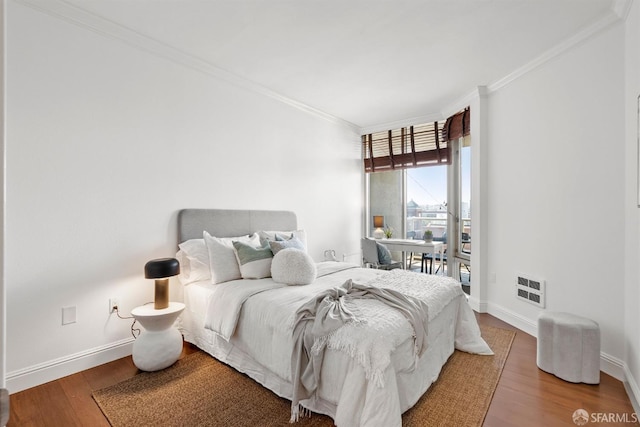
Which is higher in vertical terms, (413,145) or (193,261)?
(413,145)

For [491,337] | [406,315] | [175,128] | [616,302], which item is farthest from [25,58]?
[616,302]

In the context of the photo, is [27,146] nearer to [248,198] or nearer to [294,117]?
[248,198]

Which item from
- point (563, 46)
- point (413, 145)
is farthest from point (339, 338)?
point (413, 145)

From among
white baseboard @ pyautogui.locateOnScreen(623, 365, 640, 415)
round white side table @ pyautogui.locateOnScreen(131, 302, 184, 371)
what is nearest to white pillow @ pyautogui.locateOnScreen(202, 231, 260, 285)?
round white side table @ pyautogui.locateOnScreen(131, 302, 184, 371)

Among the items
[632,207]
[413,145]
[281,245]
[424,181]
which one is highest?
[413,145]

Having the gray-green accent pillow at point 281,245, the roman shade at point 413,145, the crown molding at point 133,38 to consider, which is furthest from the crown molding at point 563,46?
the gray-green accent pillow at point 281,245

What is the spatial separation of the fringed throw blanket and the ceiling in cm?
215

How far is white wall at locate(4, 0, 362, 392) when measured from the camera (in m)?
2.12

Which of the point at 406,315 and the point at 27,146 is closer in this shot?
the point at 406,315

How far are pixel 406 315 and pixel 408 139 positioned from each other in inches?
150

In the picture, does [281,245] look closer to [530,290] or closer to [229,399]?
[229,399]

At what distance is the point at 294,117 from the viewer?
4.19 meters

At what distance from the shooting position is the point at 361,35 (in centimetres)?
261

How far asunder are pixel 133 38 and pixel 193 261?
201cm
